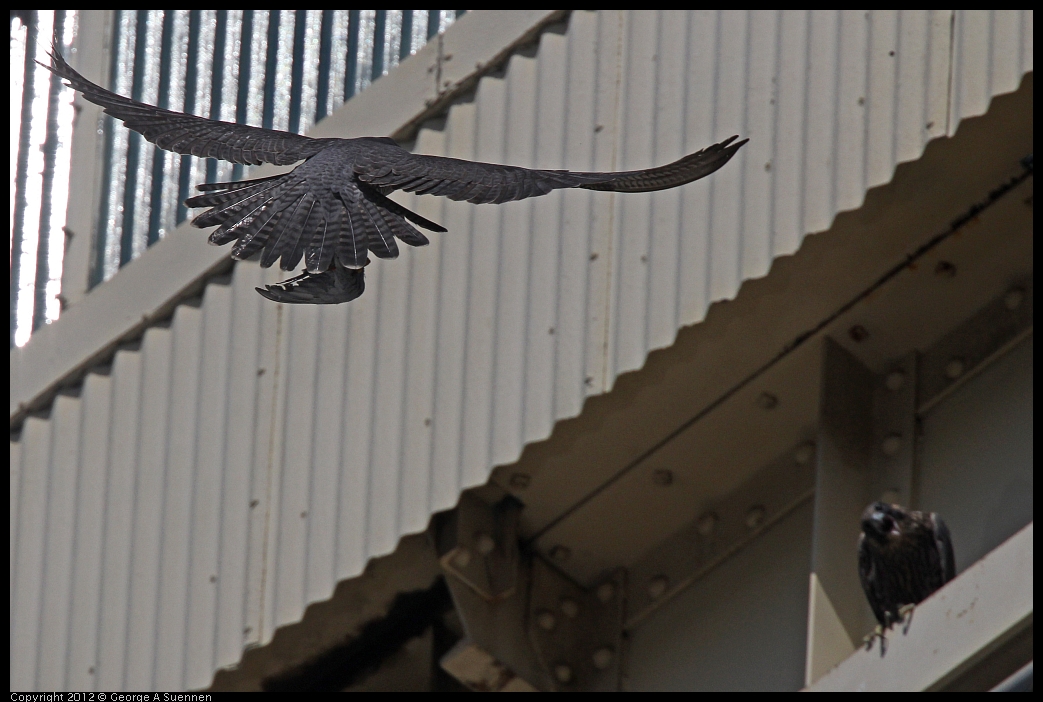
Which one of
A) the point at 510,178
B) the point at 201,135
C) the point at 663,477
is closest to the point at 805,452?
the point at 663,477

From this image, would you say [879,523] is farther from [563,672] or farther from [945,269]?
[563,672]

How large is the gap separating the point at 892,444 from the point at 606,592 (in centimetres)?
150

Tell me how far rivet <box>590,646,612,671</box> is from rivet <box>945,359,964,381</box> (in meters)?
1.99

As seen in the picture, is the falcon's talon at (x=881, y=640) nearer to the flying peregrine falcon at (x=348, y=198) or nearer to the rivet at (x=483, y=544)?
the rivet at (x=483, y=544)

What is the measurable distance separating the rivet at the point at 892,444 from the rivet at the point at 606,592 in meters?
1.42

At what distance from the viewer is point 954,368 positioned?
9.24m

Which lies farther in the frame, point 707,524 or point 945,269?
point 707,524

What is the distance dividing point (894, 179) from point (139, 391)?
11.5 feet

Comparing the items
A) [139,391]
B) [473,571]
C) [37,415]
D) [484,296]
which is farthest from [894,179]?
[37,415]

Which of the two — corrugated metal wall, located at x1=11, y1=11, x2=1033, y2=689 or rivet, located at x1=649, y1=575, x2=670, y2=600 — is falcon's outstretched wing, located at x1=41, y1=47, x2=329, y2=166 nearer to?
corrugated metal wall, located at x1=11, y1=11, x2=1033, y2=689

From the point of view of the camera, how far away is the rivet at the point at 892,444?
933 cm

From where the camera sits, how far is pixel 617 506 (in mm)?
9609

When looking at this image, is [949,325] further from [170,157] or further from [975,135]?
[170,157]

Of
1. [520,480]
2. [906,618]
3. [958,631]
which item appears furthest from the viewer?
[520,480]
